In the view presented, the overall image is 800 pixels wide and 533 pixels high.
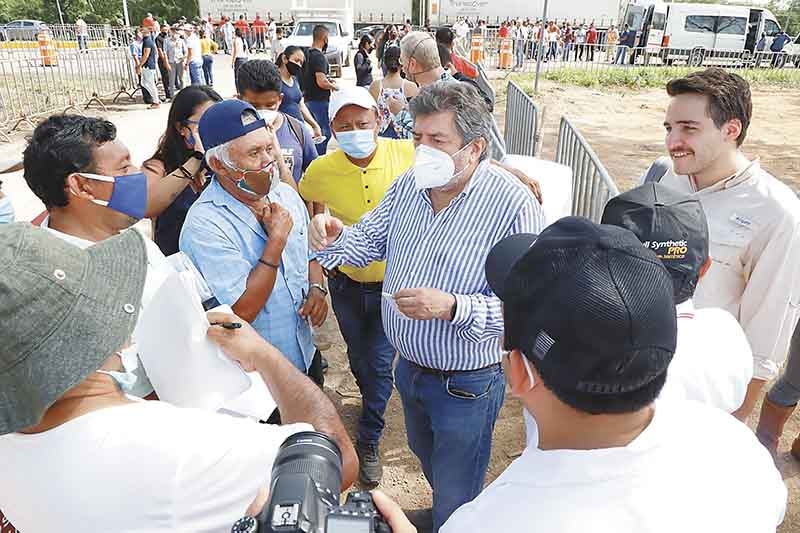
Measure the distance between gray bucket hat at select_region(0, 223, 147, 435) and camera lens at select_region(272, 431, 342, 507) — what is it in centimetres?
45

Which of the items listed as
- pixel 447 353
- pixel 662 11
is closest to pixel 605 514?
pixel 447 353

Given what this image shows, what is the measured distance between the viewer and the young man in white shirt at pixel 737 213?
2428mm

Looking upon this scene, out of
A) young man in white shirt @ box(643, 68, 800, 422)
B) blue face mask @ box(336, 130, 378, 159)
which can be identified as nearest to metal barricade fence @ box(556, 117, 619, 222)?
young man in white shirt @ box(643, 68, 800, 422)

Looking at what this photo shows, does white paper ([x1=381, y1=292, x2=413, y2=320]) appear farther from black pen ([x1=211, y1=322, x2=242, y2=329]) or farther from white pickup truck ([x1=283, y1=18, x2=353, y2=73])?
white pickup truck ([x1=283, y1=18, x2=353, y2=73])

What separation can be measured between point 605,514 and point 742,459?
37 cm

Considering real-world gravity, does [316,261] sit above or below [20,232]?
below

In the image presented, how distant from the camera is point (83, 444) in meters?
1.14

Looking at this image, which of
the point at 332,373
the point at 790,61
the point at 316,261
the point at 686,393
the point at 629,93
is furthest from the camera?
the point at 790,61

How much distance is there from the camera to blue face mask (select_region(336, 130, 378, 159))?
325 cm

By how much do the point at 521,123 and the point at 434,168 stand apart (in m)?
4.47

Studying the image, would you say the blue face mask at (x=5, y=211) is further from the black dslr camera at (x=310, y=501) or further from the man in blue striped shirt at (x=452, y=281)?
the black dslr camera at (x=310, y=501)

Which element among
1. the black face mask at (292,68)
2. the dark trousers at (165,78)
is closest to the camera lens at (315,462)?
the black face mask at (292,68)

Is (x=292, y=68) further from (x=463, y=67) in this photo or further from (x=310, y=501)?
(x=310, y=501)

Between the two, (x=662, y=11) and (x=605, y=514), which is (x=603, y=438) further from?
(x=662, y=11)
